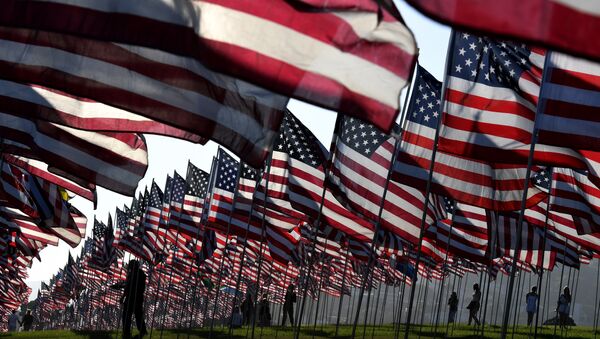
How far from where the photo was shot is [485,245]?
2625 cm

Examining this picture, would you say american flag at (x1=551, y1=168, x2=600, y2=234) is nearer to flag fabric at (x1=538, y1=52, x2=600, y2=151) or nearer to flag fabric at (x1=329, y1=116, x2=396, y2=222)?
flag fabric at (x1=329, y1=116, x2=396, y2=222)

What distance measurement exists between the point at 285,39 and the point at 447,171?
26.9ft

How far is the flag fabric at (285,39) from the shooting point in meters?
8.16

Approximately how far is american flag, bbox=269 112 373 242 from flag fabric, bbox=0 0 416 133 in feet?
43.1

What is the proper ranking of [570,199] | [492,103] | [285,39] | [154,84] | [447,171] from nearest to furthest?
[285,39]
[154,84]
[492,103]
[447,171]
[570,199]

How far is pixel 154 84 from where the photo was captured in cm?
1063

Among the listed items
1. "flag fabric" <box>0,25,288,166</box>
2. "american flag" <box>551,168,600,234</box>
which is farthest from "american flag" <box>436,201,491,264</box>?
"flag fabric" <box>0,25,288,166</box>

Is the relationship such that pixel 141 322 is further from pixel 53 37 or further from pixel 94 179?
pixel 53 37

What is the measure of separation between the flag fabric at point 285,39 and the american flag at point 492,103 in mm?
6580

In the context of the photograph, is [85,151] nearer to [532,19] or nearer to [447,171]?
[447,171]

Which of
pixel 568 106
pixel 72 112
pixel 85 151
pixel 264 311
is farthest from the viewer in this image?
pixel 264 311

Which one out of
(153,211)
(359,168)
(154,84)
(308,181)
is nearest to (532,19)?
(154,84)

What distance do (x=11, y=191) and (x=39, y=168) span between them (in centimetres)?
126

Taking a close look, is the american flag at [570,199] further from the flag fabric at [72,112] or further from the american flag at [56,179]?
the flag fabric at [72,112]
